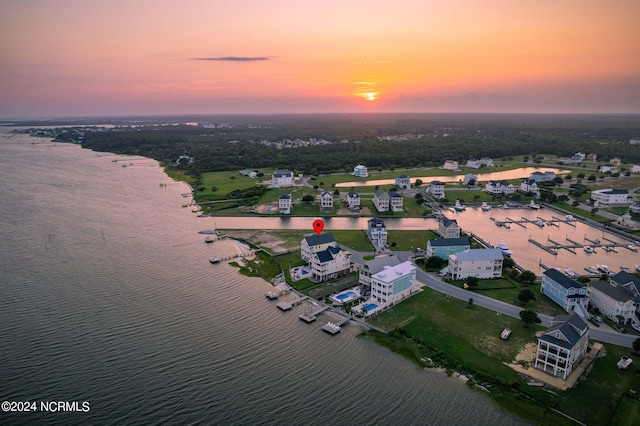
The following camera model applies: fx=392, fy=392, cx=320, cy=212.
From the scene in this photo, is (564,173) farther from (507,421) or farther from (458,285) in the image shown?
(507,421)

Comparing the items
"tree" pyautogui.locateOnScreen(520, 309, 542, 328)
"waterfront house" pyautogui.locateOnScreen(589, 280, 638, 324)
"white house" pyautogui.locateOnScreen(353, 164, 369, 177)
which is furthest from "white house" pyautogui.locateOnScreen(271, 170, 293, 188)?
"waterfront house" pyautogui.locateOnScreen(589, 280, 638, 324)

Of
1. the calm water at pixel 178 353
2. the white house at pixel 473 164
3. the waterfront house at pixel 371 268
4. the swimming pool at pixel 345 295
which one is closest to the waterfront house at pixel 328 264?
the waterfront house at pixel 371 268

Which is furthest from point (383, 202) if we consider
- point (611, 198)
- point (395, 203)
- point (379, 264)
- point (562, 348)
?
point (562, 348)

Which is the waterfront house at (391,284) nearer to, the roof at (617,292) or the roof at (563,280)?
the roof at (563,280)

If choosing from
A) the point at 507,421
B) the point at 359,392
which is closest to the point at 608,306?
the point at 507,421

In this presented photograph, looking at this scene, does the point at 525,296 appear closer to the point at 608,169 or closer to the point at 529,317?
the point at 529,317

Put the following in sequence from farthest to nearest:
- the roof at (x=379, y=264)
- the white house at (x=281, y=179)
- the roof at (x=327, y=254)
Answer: the white house at (x=281, y=179), the roof at (x=327, y=254), the roof at (x=379, y=264)
